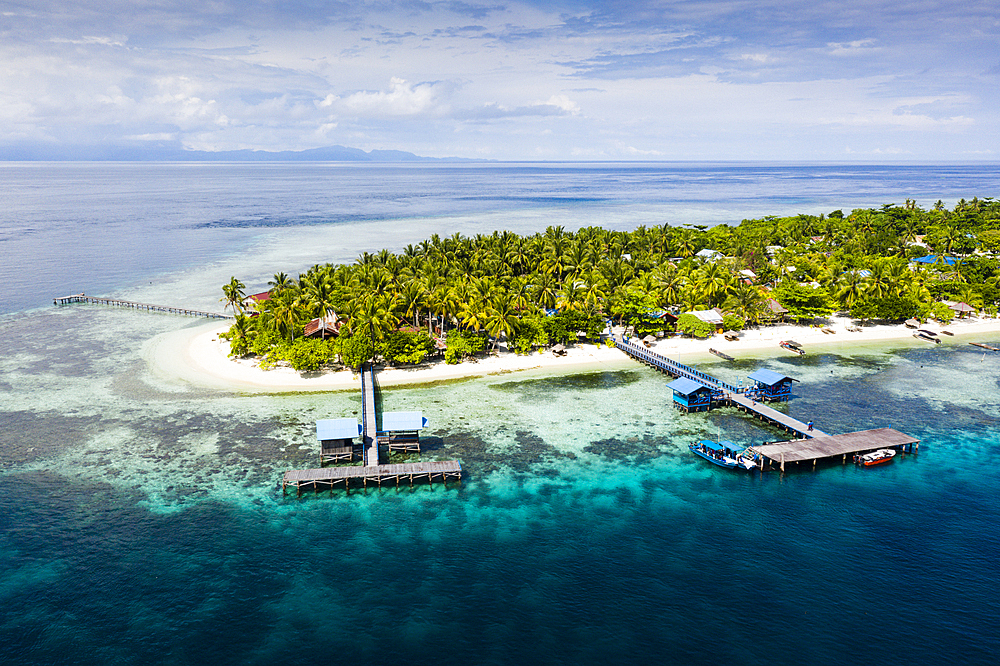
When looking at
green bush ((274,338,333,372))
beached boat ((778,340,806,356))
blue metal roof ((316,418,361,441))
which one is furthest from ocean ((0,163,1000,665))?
beached boat ((778,340,806,356))

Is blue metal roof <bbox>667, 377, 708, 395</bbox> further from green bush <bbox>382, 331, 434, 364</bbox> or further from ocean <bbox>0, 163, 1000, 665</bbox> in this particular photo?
green bush <bbox>382, 331, 434, 364</bbox>

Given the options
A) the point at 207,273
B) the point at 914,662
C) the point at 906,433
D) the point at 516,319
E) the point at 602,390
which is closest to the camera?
the point at 914,662

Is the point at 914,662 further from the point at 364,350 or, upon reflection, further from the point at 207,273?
the point at 207,273

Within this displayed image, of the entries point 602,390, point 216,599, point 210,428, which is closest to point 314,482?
point 216,599

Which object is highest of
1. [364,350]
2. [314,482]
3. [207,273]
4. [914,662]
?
[207,273]

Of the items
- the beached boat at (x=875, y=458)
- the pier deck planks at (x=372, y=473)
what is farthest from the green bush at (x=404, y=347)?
the beached boat at (x=875, y=458)

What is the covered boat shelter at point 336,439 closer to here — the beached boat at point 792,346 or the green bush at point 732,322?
the green bush at point 732,322

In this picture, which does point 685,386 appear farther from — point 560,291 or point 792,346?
point 560,291

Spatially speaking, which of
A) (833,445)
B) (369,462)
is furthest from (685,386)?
(369,462)
